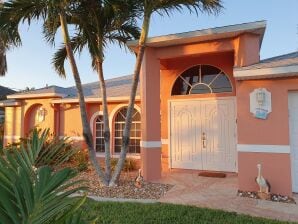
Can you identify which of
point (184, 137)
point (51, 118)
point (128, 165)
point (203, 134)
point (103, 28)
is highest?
point (103, 28)

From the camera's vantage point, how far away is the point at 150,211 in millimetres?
6445

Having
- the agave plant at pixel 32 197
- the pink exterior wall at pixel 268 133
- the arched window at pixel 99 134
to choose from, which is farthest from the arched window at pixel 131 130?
the agave plant at pixel 32 197

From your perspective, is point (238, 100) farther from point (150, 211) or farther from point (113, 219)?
point (113, 219)

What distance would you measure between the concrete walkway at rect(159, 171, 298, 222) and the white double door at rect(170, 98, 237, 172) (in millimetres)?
975

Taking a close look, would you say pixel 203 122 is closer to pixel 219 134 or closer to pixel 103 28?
pixel 219 134

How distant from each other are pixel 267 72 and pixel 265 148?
211 centimetres

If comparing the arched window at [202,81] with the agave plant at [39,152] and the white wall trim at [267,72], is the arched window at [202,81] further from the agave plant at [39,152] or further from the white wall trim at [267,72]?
the agave plant at [39,152]

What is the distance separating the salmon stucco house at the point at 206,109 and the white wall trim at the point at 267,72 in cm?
2

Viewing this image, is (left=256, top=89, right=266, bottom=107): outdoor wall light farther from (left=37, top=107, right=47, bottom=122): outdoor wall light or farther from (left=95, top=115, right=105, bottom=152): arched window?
(left=37, top=107, right=47, bottom=122): outdoor wall light

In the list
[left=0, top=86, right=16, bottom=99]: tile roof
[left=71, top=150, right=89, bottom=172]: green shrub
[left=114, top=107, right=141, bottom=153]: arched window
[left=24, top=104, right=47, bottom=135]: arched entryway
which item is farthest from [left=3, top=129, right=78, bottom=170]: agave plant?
[left=0, top=86, right=16, bottom=99]: tile roof

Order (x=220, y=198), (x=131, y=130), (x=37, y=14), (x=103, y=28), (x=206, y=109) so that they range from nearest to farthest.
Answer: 1. (x=220, y=198)
2. (x=37, y=14)
3. (x=103, y=28)
4. (x=206, y=109)
5. (x=131, y=130)

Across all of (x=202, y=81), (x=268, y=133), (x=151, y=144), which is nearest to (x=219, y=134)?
(x=202, y=81)

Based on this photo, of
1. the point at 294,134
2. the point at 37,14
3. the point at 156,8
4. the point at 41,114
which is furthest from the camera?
the point at 41,114

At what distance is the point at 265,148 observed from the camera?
8.15m
